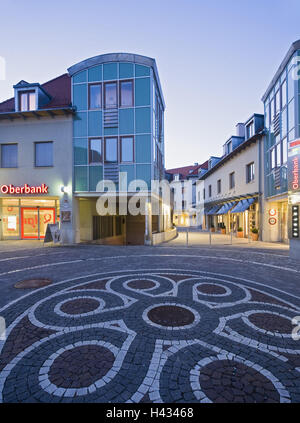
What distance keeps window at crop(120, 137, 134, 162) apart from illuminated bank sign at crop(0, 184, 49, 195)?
6226 mm

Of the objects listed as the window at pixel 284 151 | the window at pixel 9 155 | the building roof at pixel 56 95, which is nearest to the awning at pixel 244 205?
the window at pixel 284 151

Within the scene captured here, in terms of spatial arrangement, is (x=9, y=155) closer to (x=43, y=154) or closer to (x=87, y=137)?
(x=43, y=154)

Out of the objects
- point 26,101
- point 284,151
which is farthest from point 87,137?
point 284,151

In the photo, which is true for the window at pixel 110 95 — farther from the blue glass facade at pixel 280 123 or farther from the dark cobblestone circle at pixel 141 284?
the dark cobblestone circle at pixel 141 284

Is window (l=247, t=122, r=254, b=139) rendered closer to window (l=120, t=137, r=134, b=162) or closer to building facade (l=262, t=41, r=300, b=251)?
building facade (l=262, t=41, r=300, b=251)

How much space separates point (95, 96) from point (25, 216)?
1112 cm

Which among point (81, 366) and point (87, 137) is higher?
point (87, 137)

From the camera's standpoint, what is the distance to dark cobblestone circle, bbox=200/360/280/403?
7.88 ft

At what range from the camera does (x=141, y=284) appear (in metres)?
6.57

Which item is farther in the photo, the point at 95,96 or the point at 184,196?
the point at 184,196

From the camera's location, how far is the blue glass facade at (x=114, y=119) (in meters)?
15.3
